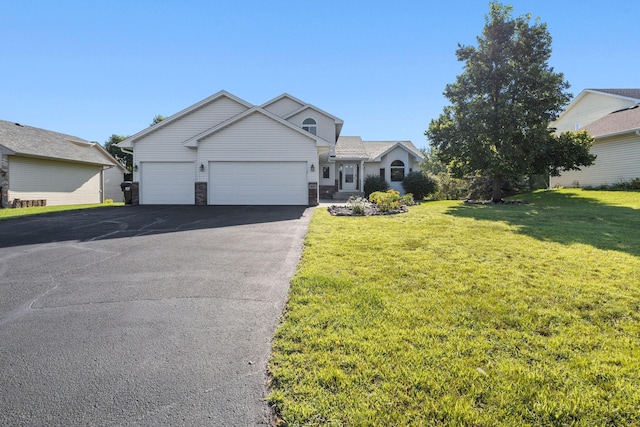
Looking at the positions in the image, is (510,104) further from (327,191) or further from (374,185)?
(327,191)

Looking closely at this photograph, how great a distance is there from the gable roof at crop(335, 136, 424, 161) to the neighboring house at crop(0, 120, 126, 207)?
63.2ft

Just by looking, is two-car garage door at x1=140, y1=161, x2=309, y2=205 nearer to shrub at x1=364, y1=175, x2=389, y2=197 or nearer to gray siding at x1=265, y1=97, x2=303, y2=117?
gray siding at x1=265, y1=97, x2=303, y2=117

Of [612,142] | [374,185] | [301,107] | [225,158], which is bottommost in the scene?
[374,185]

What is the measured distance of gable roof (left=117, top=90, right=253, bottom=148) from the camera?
1545 centimetres

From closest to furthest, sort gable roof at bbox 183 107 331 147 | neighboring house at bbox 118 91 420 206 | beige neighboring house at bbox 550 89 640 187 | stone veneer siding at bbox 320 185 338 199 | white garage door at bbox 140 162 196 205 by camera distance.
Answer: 1. gable roof at bbox 183 107 331 147
2. neighboring house at bbox 118 91 420 206
3. white garage door at bbox 140 162 196 205
4. beige neighboring house at bbox 550 89 640 187
5. stone veneer siding at bbox 320 185 338 199

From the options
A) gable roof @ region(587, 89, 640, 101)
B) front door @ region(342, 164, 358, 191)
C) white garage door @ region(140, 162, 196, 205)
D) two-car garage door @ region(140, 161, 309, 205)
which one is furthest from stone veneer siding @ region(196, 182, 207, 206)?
gable roof @ region(587, 89, 640, 101)

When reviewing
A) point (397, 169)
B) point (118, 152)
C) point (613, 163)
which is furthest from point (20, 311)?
point (118, 152)

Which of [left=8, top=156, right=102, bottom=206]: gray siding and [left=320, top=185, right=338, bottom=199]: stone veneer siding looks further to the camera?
[left=320, top=185, right=338, bottom=199]: stone veneer siding

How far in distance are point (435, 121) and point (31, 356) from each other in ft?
57.4

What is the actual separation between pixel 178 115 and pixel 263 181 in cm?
631

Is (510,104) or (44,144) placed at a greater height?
(510,104)

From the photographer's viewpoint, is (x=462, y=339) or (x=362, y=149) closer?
(x=462, y=339)

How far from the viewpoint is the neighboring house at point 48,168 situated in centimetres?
1652

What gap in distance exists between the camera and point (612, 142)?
17359 millimetres
